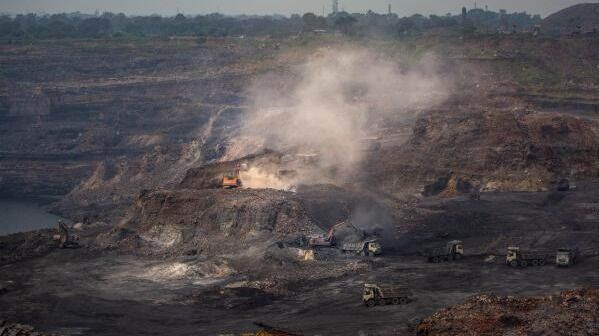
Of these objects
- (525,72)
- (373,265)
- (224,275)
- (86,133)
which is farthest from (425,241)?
(86,133)

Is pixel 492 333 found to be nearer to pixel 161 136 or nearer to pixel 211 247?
pixel 211 247

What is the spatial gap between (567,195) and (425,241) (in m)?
13.8

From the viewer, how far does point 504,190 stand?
230 feet

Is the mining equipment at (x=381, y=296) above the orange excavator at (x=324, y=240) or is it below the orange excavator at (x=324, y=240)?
above

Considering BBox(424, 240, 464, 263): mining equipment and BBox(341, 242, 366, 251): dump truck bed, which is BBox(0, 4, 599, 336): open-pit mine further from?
BBox(341, 242, 366, 251): dump truck bed

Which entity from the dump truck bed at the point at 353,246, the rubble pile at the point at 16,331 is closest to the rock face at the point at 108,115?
the dump truck bed at the point at 353,246

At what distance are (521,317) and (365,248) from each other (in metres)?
21.2

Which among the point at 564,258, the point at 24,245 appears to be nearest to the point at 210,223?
the point at 24,245

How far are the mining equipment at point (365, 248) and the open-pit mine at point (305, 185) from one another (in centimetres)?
20

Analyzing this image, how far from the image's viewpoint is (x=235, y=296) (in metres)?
48.5

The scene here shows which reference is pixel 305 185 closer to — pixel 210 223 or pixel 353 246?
pixel 210 223

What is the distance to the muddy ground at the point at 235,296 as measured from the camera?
1654 inches

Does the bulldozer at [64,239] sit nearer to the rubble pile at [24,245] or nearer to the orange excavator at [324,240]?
the rubble pile at [24,245]

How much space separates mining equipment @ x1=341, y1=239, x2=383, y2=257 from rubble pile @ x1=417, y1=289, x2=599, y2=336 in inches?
696
